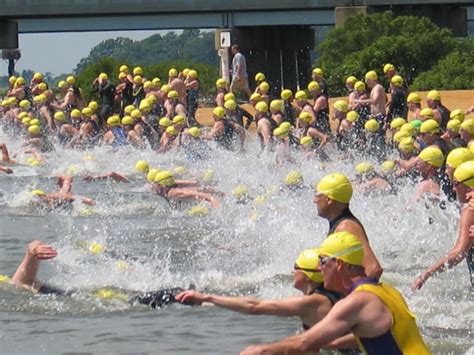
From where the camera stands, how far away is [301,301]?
23.3 feet

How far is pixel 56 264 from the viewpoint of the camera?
45.6 feet

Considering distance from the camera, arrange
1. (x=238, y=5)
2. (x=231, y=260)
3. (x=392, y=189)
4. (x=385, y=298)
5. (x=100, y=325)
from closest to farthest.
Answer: (x=385, y=298)
(x=100, y=325)
(x=231, y=260)
(x=392, y=189)
(x=238, y=5)

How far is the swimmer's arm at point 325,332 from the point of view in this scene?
595 cm

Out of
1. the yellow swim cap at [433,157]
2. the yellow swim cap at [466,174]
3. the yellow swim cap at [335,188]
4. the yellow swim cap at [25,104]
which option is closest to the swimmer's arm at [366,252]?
the yellow swim cap at [335,188]

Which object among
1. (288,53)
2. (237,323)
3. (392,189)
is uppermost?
(288,53)

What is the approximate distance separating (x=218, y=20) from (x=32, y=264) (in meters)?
36.4

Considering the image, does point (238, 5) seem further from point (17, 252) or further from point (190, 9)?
point (17, 252)

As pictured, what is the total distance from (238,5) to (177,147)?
78.8 ft

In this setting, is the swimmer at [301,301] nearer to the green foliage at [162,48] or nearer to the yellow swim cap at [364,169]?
the yellow swim cap at [364,169]

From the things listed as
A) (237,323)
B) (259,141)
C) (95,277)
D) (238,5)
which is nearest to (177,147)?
(259,141)

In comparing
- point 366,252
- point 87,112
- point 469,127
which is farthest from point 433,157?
point 87,112

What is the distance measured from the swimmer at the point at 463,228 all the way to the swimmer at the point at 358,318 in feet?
9.83

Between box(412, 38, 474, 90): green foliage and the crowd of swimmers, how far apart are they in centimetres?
401

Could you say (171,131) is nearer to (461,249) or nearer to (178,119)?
(178,119)
